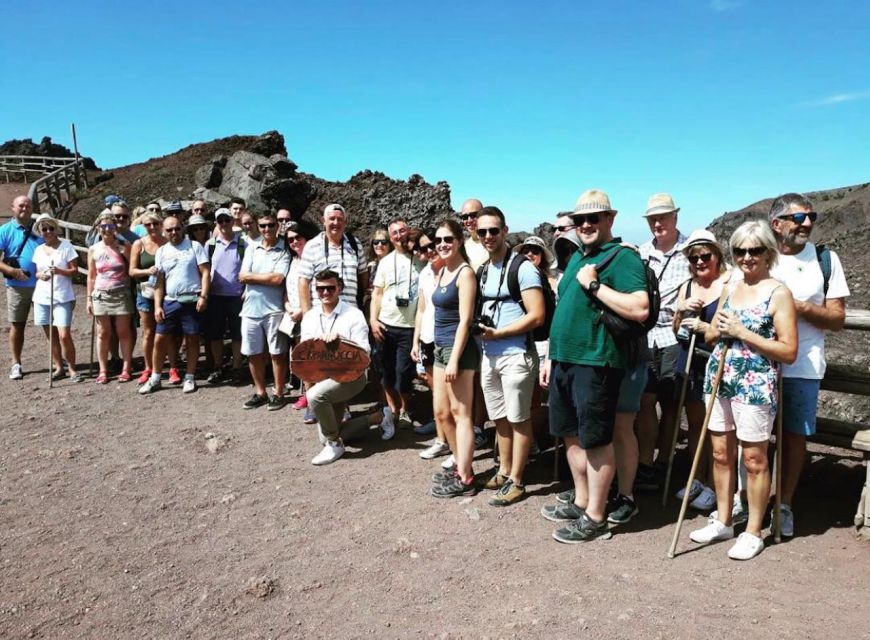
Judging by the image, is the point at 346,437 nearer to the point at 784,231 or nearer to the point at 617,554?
the point at 617,554

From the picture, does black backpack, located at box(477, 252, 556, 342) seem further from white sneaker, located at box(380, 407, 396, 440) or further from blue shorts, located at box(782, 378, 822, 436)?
white sneaker, located at box(380, 407, 396, 440)

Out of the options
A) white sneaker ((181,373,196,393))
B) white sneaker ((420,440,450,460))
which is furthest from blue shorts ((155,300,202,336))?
white sneaker ((420,440,450,460))

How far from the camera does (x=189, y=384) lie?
7727 mm

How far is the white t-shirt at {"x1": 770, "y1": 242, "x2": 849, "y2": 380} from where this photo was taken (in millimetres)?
3867

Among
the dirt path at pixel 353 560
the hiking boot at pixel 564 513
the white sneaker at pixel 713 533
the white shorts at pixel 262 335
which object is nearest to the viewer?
the dirt path at pixel 353 560

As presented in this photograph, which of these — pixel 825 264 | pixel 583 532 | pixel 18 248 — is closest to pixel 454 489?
pixel 583 532

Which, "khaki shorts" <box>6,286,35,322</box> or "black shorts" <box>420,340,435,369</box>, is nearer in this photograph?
"black shorts" <box>420,340,435,369</box>

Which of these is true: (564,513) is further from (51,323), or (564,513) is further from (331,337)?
(51,323)

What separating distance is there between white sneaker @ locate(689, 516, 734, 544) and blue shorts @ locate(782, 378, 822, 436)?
767 mm

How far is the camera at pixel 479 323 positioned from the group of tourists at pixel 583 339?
42 millimetres

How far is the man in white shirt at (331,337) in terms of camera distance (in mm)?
5621

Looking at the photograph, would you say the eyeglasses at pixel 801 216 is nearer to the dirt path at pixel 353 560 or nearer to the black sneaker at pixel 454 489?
the dirt path at pixel 353 560

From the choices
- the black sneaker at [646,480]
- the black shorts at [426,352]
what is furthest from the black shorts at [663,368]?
the black shorts at [426,352]

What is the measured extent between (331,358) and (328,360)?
35 millimetres
